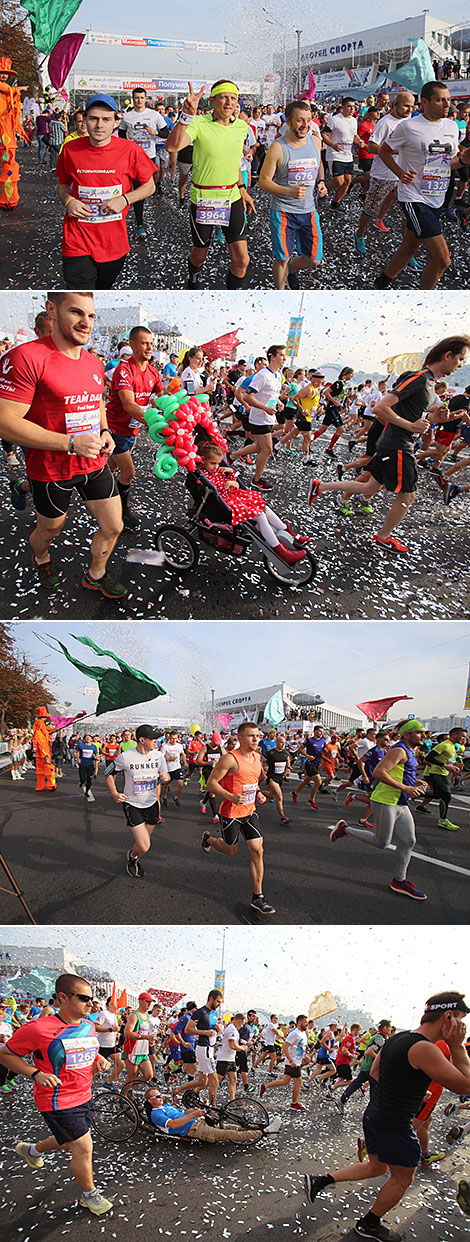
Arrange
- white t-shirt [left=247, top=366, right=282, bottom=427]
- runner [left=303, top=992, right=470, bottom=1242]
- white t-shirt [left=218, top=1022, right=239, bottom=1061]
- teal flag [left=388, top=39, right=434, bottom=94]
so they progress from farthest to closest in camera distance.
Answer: teal flag [left=388, top=39, right=434, bottom=94] → white t-shirt [left=247, top=366, right=282, bottom=427] → white t-shirt [left=218, top=1022, right=239, bottom=1061] → runner [left=303, top=992, right=470, bottom=1242]

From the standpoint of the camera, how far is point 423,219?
16.7 ft

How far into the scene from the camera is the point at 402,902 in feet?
16.2

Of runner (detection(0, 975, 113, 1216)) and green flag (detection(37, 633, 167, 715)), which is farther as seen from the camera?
green flag (detection(37, 633, 167, 715))

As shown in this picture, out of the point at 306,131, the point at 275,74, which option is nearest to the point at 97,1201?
the point at 306,131

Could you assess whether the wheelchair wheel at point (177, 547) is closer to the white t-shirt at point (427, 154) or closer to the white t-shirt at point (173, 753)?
the white t-shirt at point (173, 753)

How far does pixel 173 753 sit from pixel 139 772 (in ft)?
1.17

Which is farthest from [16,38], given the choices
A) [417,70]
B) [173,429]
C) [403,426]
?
[403,426]

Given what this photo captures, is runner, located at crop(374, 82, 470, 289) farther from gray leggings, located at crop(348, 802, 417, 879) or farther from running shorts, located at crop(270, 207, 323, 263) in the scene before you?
gray leggings, located at crop(348, 802, 417, 879)

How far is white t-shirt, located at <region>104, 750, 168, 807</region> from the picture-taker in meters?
4.86

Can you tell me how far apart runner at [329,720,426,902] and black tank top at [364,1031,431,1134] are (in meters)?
1.89

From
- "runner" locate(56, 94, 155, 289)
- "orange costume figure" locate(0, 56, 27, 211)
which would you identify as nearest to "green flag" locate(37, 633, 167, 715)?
"runner" locate(56, 94, 155, 289)

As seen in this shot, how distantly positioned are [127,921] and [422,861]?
6.98 ft

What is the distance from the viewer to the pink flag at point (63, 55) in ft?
19.7

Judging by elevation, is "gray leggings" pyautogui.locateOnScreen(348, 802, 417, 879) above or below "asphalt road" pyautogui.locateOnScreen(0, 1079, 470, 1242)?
Result: above
